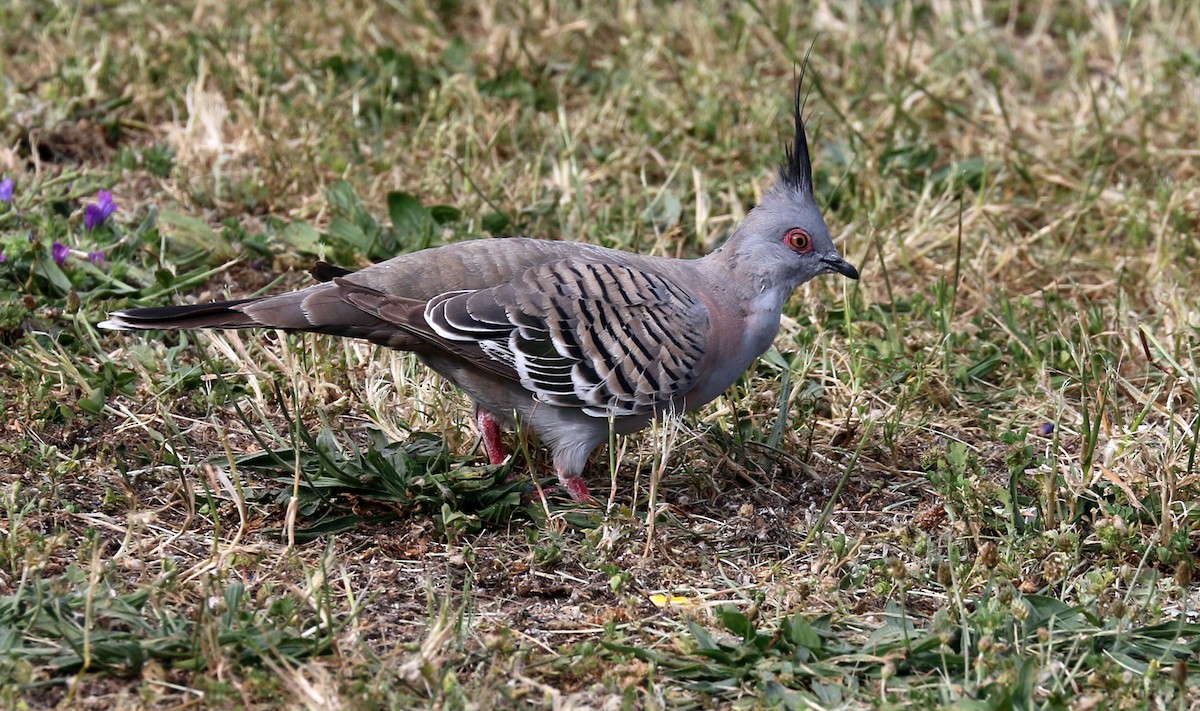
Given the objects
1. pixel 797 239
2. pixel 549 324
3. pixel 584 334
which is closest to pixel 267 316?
pixel 549 324

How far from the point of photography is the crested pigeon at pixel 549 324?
13.3ft

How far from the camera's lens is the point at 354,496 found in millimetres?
4020

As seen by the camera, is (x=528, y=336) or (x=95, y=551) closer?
(x=95, y=551)

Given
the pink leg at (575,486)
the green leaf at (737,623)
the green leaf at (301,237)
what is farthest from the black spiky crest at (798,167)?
the green leaf at (301,237)

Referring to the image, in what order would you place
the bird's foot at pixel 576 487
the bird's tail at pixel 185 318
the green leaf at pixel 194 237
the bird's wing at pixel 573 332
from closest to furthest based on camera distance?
the bird's tail at pixel 185 318
the bird's wing at pixel 573 332
the bird's foot at pixel 576 487
the green leaf at pixel 194 237

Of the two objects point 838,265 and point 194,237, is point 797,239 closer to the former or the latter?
point 838,265

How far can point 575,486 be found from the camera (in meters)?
4.26

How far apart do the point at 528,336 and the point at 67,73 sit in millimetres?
3302

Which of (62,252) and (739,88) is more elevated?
(739,88)

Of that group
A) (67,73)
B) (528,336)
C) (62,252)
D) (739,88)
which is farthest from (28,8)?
(528,336)

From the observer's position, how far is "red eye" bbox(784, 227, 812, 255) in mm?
4531

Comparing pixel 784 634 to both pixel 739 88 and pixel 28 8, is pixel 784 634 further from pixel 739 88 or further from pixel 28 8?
pixel 28 8

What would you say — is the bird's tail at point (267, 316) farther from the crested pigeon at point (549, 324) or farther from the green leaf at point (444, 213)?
the green leaf at point (444, 213)

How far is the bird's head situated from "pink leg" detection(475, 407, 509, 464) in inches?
36.7
